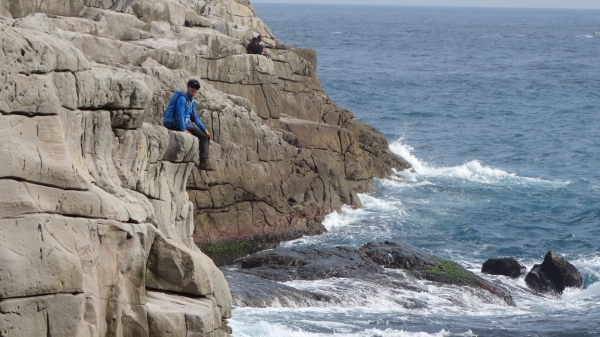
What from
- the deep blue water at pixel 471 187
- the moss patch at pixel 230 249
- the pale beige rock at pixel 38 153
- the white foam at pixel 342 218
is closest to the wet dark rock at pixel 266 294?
the deep blue water at pixel 471 187

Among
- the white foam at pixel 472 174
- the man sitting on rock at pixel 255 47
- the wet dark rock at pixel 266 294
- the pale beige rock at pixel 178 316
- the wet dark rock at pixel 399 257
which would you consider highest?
the man sitting on rock at pixel 255 47

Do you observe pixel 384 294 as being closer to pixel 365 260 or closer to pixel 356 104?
pixel 365 260

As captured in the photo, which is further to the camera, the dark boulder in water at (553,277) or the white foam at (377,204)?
the white foam at (377,204)

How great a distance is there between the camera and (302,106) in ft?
148

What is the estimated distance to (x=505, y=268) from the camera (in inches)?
1299

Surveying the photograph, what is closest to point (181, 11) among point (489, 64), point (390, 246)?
point (390, 246)

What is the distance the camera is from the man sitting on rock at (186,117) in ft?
61.0

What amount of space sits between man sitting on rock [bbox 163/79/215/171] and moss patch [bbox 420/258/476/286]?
12500mm

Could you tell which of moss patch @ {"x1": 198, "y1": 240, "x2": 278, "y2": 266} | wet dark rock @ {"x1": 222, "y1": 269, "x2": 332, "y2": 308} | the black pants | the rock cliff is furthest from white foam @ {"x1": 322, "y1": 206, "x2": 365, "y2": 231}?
the black pants

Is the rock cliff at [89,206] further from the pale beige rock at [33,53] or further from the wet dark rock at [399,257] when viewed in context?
the wet dark rock at [399,257]

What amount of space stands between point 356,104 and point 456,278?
151 feet

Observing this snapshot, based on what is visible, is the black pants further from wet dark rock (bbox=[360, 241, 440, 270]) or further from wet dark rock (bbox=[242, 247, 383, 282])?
wet dark rock (bbox=[360, 241, 440, 270])

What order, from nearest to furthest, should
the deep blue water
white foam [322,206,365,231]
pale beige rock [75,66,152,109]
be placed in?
pale beige rock [75,66,152,109] → the deep blue water → white foam [322,206,365,231]

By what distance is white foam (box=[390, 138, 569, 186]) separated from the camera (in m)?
50.4
